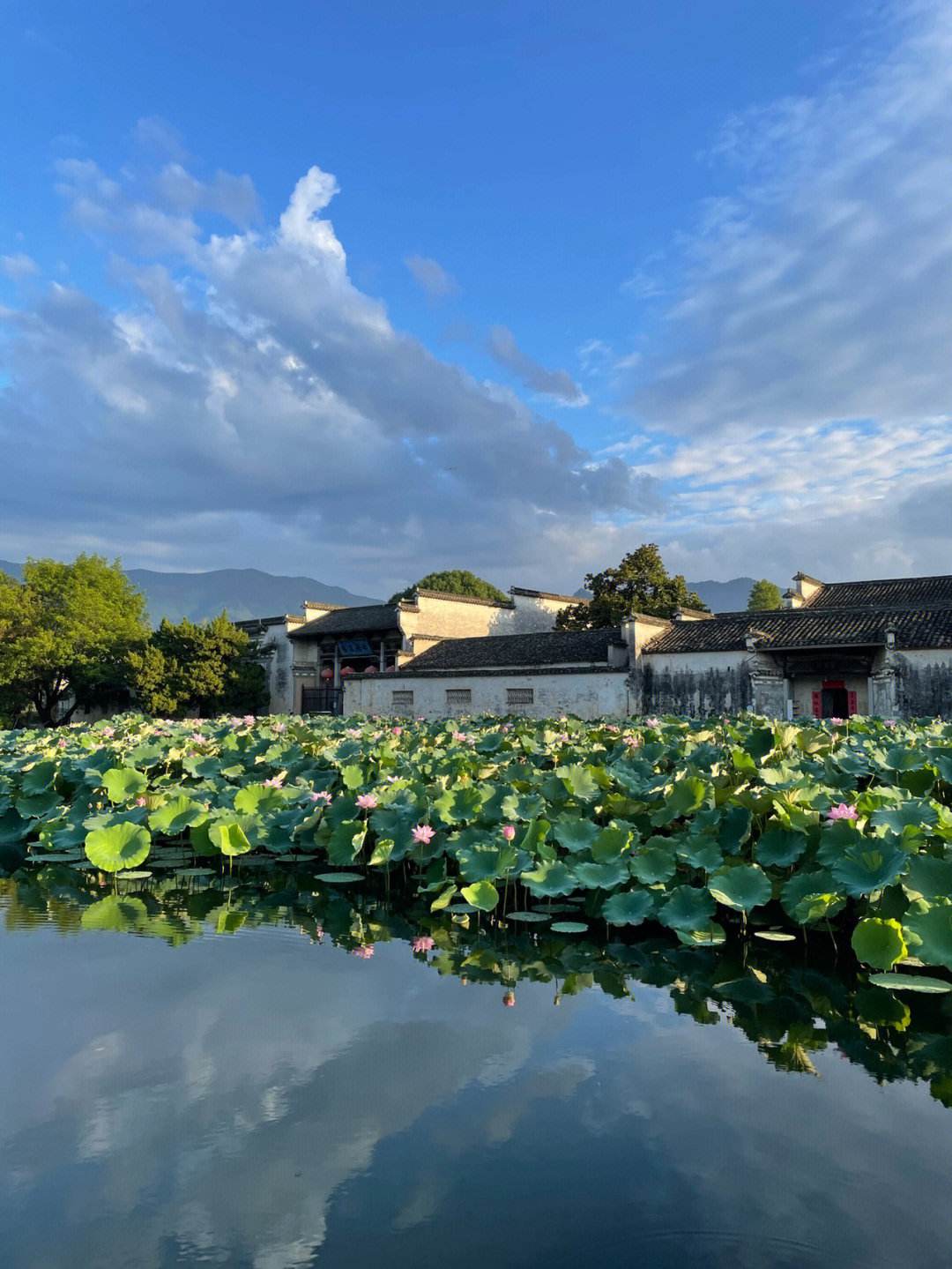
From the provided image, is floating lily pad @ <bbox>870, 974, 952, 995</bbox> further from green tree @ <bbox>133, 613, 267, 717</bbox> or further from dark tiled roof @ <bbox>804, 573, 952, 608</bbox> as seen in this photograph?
green tree @ <bbox>133, 613, 267, 717</bbox>

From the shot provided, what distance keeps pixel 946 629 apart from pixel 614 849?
1508cm

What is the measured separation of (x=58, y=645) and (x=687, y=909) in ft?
87.4

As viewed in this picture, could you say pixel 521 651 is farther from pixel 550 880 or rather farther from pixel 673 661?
pixel 550 880

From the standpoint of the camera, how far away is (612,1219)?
190 cm

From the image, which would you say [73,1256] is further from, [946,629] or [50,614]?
[50,614]

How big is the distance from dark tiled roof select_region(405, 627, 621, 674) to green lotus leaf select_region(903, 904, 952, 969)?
16965 mm

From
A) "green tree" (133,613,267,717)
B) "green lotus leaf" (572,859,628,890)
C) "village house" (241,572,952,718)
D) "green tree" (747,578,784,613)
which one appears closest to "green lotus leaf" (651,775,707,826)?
"green lotus leaf" (572,859,628,890)

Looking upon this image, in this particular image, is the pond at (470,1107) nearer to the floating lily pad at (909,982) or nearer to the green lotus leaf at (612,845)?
the floating lily pad at (909,982)

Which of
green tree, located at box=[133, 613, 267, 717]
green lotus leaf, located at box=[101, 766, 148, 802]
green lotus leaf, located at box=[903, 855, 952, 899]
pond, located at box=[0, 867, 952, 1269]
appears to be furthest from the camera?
green tree, located at box=[133, 613, 267, 717]

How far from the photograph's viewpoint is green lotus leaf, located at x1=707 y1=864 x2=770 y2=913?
355 cm

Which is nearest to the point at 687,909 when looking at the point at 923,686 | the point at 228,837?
the point at 228,837

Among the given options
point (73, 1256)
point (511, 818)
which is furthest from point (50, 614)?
point (73, 1256)

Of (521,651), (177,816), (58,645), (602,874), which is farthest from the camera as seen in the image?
(58,645)

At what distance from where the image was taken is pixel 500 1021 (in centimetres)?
307
